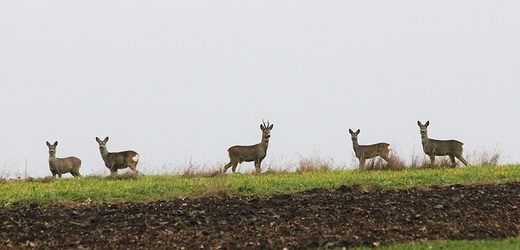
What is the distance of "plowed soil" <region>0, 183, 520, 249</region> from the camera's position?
31.9ft

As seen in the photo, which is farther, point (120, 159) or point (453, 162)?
point (120, 159)

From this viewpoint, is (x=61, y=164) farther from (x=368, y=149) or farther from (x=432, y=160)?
(x=432, y=160)

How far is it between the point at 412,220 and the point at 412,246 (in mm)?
1814

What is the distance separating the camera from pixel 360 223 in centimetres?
1078

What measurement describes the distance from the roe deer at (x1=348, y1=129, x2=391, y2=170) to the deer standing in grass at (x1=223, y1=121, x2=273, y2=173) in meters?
2.68

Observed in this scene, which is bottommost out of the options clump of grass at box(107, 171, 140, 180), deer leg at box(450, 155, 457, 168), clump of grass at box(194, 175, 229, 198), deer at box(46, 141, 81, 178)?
clump of grass at box(194, 175, 229, 198)

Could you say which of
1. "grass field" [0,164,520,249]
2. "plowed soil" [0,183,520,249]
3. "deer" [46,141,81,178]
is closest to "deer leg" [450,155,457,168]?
"grass field" [0,164,520,249]

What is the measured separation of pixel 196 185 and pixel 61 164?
8.65 m

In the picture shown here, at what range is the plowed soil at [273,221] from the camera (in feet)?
31.9

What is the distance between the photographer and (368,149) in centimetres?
2245

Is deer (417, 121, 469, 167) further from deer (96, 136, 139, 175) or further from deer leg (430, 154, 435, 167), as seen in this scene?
deer (96, 136, 139, 175)

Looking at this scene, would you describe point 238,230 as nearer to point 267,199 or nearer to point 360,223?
point 360,223

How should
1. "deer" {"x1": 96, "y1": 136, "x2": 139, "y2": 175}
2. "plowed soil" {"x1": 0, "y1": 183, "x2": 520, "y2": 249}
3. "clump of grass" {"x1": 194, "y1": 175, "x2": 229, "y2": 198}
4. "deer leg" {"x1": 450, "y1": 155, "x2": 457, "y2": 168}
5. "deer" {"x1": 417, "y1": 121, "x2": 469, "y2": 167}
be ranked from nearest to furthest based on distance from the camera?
1. "plowed soil" {"x1": 0, "y1": 183, "x2": 520, "y2": 249}
2. "clump of grass" {"x1": 194, "y1": 175, "x2": 229, "y2": 198}
3. "deer leg" {"x1": 450, "y1": 155, "x2": 457, "y2": 168}
4. "deer" {"x1": 417, "y1": 121, "x2": 469, "y2": 167}
5. "deer" {"x1": 96, "y1": 136, "x2": 139, "y2": 175}

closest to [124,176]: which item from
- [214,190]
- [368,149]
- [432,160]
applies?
[214,190]
